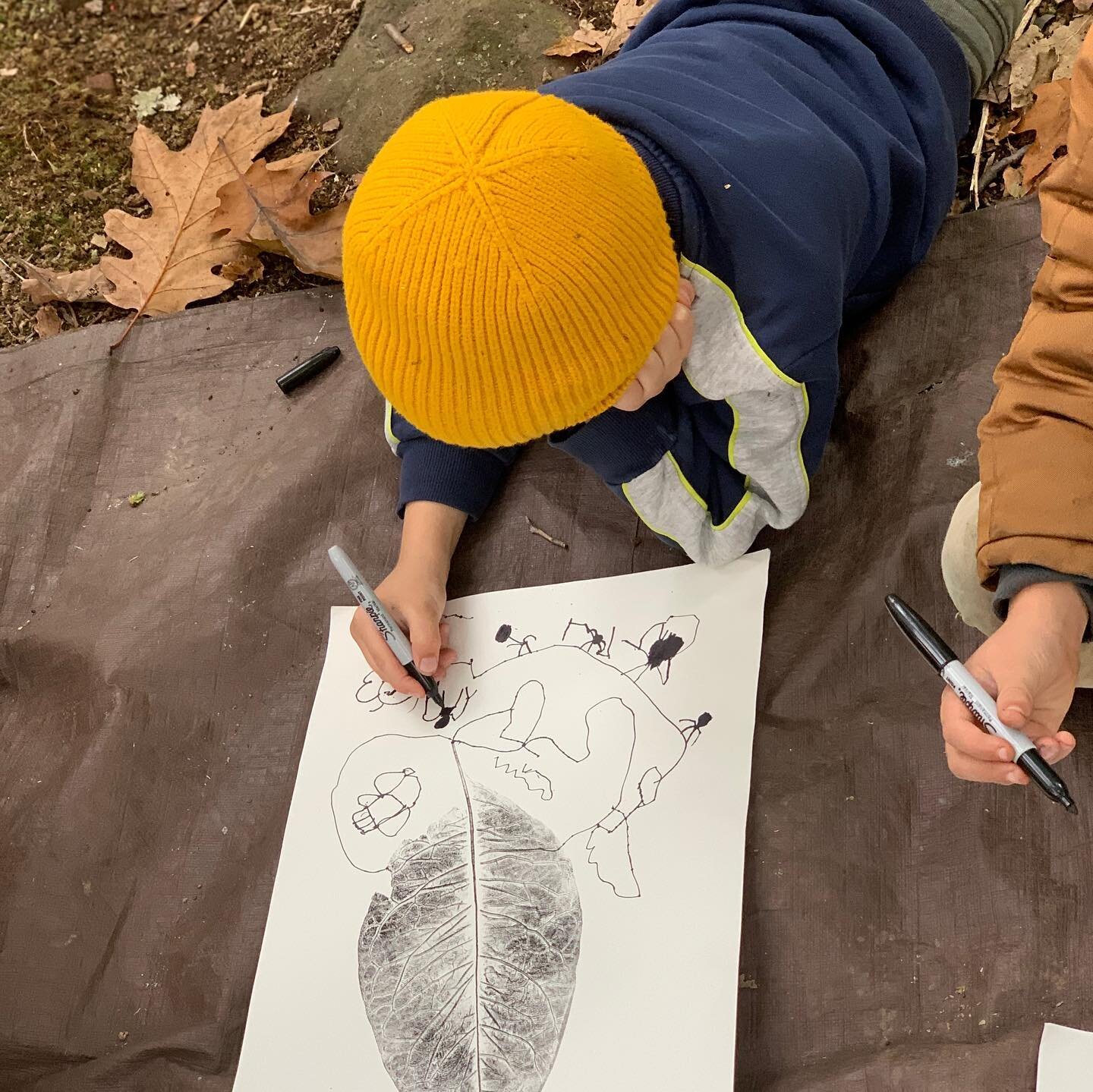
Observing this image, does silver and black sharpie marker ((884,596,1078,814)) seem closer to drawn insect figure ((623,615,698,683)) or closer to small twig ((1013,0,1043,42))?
drawn insect figure ((623,615,698,683))

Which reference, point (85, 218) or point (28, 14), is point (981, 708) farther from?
point (28, 14)

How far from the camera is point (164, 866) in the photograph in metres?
1.01

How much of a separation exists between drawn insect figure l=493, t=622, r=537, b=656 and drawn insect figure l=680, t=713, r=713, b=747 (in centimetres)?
17

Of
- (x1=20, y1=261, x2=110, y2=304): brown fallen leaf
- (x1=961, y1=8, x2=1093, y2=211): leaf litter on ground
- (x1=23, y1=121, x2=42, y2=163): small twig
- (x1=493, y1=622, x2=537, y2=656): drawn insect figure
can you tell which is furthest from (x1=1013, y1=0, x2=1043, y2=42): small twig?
(x1=23, y1=121, x2=42, y2=163): small twig

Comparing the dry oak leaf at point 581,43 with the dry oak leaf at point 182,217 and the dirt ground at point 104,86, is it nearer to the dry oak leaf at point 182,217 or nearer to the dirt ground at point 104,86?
the dirt ground at point 104,86

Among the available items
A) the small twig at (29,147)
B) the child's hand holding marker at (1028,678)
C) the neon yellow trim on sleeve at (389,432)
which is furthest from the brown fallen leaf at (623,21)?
the child's hand holding marker at (1028,678)

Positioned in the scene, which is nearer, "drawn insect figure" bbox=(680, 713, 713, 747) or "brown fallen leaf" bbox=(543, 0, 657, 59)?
"drawn insect figure" bbox=(680, 713, 713, 747)

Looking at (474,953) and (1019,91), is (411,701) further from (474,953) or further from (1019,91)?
(1019,91)

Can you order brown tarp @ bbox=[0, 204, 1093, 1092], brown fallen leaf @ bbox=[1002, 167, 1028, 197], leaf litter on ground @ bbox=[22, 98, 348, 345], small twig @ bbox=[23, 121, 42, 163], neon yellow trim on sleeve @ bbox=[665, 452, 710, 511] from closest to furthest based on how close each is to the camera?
brown tarp @ bbox=[0, 204, 1093, 1092] → neon yellow trim on sleeve @ bbox=[665, 452, 710, 511] → brown fallen leaf @ bbox=[1002, 167, 1028, 197] → leaf litter on ground @ bbox=[22, 98, 348, 345] → small twig @ bbox=[23, 121, 42, 163]

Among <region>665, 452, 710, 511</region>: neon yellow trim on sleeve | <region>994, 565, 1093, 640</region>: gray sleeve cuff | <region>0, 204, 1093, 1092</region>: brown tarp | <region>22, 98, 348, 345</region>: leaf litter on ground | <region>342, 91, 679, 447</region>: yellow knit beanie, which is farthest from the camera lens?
<region>22, 98, 348, 345</region>: leaf litter on ground

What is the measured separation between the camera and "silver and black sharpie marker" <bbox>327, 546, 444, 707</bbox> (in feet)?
3.18

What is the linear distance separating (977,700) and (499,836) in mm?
440

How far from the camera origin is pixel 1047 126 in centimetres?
116

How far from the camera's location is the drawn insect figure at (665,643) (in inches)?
37.2
